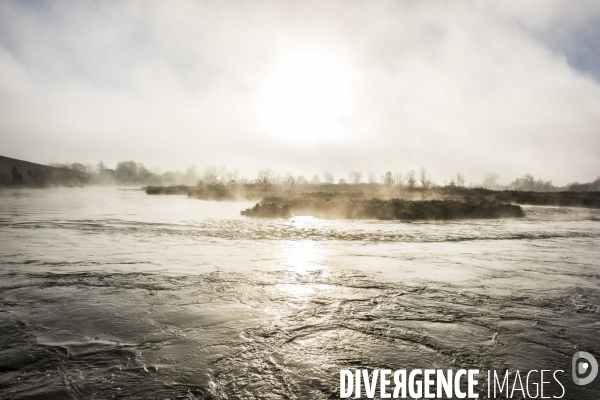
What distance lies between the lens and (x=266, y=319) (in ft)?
14.1

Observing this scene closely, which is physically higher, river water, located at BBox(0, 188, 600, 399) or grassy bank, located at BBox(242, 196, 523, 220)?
grassy bank, located at BBox(242, 196, 523, 220)

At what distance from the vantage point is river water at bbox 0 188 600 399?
2.98 m

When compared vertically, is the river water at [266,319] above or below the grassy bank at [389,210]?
below

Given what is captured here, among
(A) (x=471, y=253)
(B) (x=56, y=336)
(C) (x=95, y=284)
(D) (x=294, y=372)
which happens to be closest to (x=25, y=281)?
(C) (x=95, y=284)

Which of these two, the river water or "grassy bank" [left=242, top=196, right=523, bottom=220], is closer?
the river water

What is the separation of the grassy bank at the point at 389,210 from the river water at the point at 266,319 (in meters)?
13.9

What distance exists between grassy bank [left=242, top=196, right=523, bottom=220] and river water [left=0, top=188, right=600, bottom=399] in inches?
546

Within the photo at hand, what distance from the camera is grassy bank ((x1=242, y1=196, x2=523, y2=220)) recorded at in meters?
22.7

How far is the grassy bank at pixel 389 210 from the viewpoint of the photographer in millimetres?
22734

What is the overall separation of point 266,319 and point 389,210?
67.1 feet

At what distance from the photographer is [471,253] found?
977 cm

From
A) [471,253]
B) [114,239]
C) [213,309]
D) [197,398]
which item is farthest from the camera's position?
[114,239]

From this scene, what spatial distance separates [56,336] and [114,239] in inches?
305

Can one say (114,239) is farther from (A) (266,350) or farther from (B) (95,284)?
(A) (266,350)
